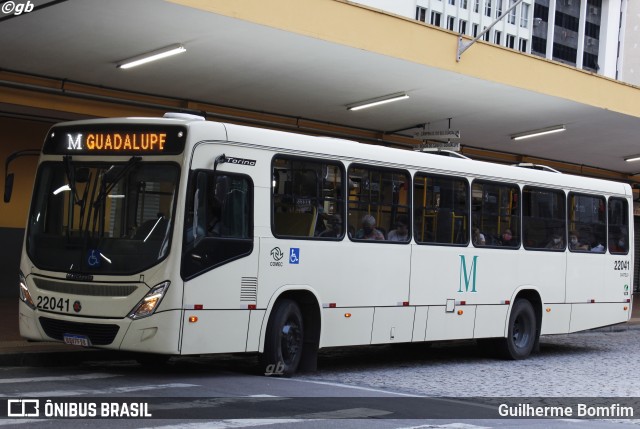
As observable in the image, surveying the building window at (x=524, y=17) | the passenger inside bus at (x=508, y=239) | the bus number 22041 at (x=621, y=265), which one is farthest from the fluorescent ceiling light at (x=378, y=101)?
the building window at (x=524, y=17)

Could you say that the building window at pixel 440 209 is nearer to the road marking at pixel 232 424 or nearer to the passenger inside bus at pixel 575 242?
the passenger inside bus at pixel 575 242

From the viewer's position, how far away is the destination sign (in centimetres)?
1175

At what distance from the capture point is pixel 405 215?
14.7 metres

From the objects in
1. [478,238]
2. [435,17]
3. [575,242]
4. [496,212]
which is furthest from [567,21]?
[478,238]

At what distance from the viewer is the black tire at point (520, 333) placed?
667 inches

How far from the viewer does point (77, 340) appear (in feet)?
38.0

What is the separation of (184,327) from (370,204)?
12.0 feet

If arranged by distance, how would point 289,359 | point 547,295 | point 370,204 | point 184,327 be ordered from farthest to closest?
point 547,295 → point 370,204 → point 289,359 → point 184,327

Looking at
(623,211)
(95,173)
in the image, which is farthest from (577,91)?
(95,173)

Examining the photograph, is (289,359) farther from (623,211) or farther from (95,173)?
(623,211)

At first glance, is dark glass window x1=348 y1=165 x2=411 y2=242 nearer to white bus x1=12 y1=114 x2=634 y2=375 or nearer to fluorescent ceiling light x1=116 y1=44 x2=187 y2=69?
white bus x1=12 y1=114 x2=634 y2=375

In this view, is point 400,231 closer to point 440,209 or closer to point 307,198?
point 440,209

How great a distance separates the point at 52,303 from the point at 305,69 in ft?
29.3

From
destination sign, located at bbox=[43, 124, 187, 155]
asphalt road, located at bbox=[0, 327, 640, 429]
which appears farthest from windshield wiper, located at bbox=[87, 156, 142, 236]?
asphalt road, located at bbox=[0, 327, 640, 429]
